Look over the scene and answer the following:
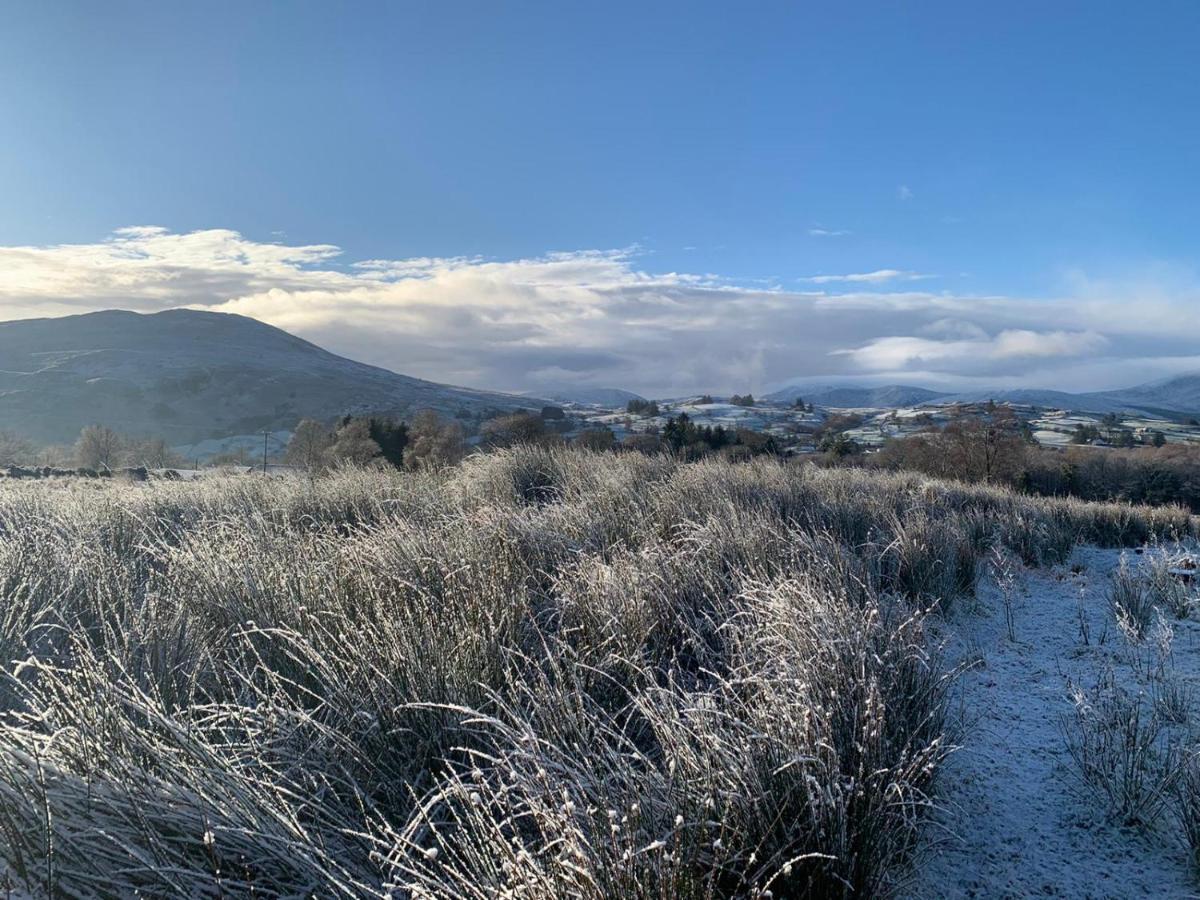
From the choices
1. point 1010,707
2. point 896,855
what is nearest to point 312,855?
point 896,855

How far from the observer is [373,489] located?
8.77 m

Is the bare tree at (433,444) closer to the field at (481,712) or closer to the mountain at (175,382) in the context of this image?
the field at (481,712)

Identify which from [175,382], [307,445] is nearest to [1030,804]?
[307,445]

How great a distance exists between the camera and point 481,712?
2.90 meters

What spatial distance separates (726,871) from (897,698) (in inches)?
53.3

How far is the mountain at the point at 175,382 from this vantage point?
3314 inches

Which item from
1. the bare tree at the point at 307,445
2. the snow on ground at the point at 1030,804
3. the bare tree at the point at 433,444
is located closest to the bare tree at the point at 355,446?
the bare tree at the point at 307,445

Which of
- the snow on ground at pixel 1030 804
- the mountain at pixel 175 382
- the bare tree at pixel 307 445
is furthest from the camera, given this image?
the mountain at pixel 175 382

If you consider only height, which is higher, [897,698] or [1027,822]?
[897,698]

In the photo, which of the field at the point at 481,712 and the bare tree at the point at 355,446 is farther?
the bare tree at the point at 355,446

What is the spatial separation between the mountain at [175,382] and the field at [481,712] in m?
61.1

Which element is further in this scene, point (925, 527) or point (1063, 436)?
point (1063, 436)

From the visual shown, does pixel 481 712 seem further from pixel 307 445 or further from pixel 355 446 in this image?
pixel 307 445

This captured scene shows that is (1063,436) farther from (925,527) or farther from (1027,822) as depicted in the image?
(1027,822)
